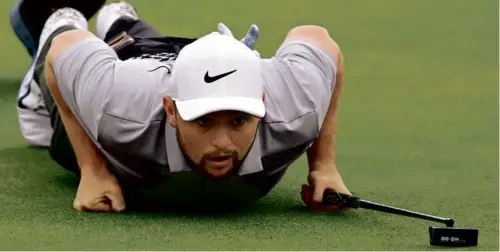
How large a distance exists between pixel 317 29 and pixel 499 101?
1.79 metres

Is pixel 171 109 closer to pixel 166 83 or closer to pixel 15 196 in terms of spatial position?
pixel 166 83

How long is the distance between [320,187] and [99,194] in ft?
2.00

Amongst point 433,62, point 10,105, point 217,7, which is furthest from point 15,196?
point 217,7

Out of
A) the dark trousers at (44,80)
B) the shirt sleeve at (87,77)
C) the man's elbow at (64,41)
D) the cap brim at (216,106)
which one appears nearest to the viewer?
the cap brim at (216,106)

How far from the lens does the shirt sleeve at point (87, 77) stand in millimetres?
3443

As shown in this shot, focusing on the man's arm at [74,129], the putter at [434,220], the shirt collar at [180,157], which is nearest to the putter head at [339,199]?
the putter at [434,220]

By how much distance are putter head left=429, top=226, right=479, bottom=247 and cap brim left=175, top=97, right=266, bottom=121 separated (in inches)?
20.0

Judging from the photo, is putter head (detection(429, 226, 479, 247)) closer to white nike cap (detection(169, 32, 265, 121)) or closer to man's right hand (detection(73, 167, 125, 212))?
white nike cap (detection(169, 32, 265, 121))

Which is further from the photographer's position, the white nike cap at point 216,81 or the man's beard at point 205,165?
the man's beard at point 205,165

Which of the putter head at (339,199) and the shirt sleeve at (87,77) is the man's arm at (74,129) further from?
the putter head at (339,199)

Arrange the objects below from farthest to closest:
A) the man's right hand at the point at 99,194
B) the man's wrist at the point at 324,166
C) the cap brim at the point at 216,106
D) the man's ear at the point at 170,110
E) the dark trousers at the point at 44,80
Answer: the dark trousers at the point at 44,80 → the man's wrist at the point at 324,166 → the man's right hand at the point at 99,194 → the man's ear at the point at 170,110 → the cap brim at the point at 216,106

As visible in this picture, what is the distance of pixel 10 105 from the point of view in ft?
17.1

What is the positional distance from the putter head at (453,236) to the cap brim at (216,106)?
508 millimetres

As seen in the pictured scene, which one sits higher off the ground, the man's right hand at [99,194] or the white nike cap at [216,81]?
the white nike cap at [216,81]
